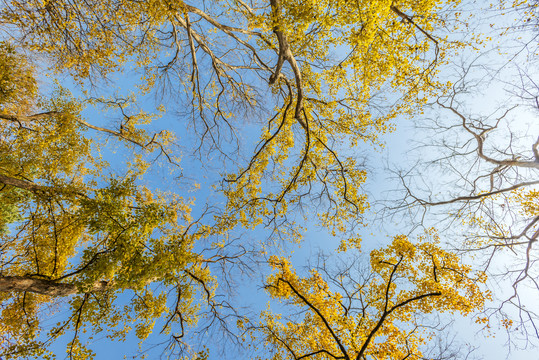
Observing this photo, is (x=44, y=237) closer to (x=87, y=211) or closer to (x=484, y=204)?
(x=87, y=211)

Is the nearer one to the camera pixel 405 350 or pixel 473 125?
pixel 405 350

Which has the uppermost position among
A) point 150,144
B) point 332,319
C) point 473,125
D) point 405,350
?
point 150,144

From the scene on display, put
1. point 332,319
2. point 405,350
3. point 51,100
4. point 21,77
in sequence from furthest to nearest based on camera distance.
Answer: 1. point 51,100
2. point 21,77
3. point 332,319
4. point 405,350

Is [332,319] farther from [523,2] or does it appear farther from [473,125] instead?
[523,2]

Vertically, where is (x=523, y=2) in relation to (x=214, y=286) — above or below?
above

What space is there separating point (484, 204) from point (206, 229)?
28.6 feet

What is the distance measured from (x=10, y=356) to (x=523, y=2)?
12048 millimetres

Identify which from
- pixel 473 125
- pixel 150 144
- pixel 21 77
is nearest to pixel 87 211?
pixel 21 77

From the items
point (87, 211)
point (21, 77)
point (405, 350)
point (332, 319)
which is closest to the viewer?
point (87, 211)

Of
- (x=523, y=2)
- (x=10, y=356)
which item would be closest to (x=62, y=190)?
(x=10, y=356)

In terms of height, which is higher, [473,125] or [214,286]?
[473,125]

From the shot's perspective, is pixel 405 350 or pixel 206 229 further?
pixel 206 229

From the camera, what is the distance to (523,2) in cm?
412

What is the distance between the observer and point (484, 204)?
6844mm
